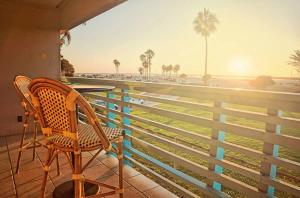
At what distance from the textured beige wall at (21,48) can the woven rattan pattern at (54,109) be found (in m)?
3.26

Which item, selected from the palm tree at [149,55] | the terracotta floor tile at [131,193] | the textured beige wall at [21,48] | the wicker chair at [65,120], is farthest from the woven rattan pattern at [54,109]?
the palm tree at [149,55]

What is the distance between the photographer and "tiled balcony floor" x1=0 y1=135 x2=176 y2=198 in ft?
7.08

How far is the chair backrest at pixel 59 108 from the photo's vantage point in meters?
1.24

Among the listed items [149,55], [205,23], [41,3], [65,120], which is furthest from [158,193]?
[149,55]

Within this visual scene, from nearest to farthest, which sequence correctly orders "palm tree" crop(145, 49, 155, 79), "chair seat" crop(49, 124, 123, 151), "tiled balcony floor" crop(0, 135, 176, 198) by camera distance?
"chair seat" crop(49, 124, 123, 151) → "tiled balcony floor" crop(0, 135, 176, 198) → "palm tree" crop(145, 49, 155, 79)

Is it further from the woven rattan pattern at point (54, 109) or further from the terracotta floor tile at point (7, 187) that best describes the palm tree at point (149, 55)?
the woven rattan pattern at point (54, 109)

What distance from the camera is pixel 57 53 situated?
4543 millimetres

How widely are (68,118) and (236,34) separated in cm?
3872

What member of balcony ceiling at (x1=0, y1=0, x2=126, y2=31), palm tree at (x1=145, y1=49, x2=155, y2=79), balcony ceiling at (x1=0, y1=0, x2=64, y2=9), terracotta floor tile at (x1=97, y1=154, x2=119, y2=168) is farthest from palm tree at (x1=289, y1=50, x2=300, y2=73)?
palm tree at (x1=145, y1=49, x2=155, y2=79)

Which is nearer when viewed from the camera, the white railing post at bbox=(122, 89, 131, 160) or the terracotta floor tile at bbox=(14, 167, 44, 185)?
the terracotta floor tile at bbox=(14, 167, 44, 185)

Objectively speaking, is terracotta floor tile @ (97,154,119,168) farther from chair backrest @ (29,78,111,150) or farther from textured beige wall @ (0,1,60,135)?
textured beige wall @ (0,1,60,135)

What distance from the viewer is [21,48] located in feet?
13.7

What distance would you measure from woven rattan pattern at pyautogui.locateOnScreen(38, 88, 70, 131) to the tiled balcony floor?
1.06 meters

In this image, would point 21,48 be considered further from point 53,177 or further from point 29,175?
point 53,177
